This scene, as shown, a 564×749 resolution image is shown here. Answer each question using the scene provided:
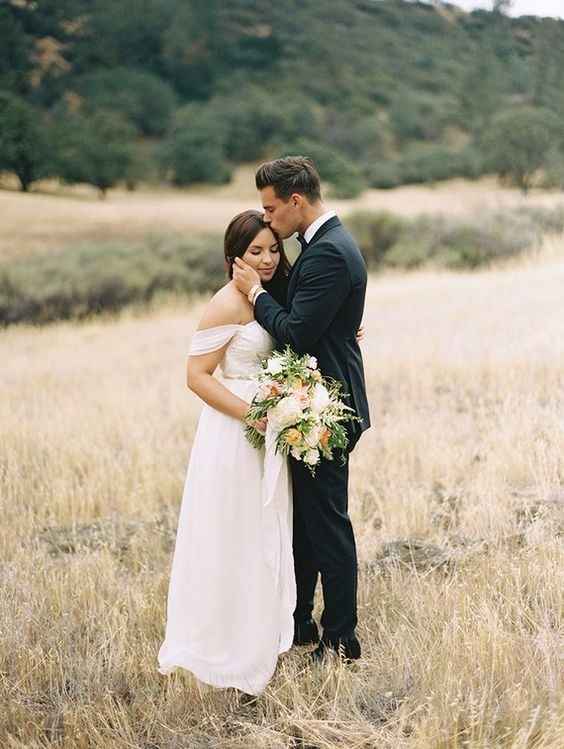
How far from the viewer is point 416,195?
42.2 meters

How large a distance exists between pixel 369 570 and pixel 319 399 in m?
1.65

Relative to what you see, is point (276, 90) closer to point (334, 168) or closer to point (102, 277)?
point (334, 168)

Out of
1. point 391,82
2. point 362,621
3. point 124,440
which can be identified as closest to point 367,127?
point 391,82

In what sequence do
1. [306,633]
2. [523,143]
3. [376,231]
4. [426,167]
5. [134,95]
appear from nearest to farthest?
1. [306,633]
2. [376,231]
3. [134,95]
4. [523,143]
5. [426,167]

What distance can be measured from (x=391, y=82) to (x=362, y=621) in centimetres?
6030

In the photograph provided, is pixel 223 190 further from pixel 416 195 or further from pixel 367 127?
pixel 367 127

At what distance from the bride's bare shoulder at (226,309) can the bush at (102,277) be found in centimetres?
1759

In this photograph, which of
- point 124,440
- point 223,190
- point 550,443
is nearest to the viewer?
point 550,443

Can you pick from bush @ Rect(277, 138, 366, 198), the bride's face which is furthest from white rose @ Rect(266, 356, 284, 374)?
bush @ Rect(277, 138, 366, 198)

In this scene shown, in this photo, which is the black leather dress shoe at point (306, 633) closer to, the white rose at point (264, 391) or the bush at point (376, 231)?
the white rose at point (264, 391)

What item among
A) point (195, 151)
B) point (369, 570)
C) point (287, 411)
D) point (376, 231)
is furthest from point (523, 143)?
point (287, 411)

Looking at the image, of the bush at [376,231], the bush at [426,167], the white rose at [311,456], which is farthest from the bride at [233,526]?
the bush at [426,167]

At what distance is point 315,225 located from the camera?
3391 mm

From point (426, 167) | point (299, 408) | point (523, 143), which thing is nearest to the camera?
point (299, 408)
